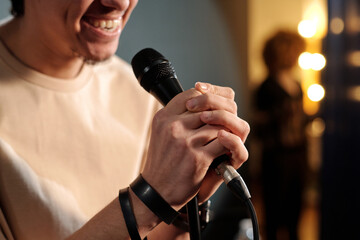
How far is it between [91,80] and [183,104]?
0.51 metres

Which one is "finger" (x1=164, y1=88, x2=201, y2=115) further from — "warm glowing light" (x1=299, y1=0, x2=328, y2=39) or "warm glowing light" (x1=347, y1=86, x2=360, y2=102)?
"warm glowing light" (x1=299, y1=0, x2=328, y2=39)

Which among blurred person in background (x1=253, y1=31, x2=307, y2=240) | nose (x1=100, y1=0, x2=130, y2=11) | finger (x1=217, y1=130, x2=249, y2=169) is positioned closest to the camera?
finger (x1=217, y1=130, x2=249, y2=169)

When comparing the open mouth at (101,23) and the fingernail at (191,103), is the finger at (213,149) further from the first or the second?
the open mouth at (101,23)

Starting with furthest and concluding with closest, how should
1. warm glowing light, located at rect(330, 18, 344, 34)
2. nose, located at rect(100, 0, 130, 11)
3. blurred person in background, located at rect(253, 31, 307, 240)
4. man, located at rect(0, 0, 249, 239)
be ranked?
blurred person in background, located at rect(253, 31, 307, 240) < warm glowing light, located at rect(330, 18, 344, 34) < nose, located at rect(100, 0, 130, 11) < man, located at rect(0, 0, 249, 239)

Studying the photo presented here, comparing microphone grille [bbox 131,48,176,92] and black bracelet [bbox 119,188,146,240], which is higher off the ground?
microphone grille [bbox 131,48,176,92]

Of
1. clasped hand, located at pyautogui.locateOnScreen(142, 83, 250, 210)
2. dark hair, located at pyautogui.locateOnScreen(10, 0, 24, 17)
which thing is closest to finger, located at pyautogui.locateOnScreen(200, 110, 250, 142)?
clasped hand, located at pyautogui.locateOnScreen(142, 83, 250, 210)

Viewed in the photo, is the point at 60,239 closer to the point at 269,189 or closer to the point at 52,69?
the point at 52,69

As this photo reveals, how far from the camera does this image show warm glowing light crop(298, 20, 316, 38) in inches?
226

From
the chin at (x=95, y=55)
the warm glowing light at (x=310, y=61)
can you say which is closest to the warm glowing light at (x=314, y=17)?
the warm glowing light at (x=310, y=61)

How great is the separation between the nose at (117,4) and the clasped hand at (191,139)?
317mm

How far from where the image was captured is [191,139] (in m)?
0.67

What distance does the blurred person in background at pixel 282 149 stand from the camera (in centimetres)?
343

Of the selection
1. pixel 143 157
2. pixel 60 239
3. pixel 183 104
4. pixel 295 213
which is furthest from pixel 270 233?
pixel 183 104

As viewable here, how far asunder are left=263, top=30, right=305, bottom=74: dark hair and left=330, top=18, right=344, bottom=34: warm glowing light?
1.66 ft
